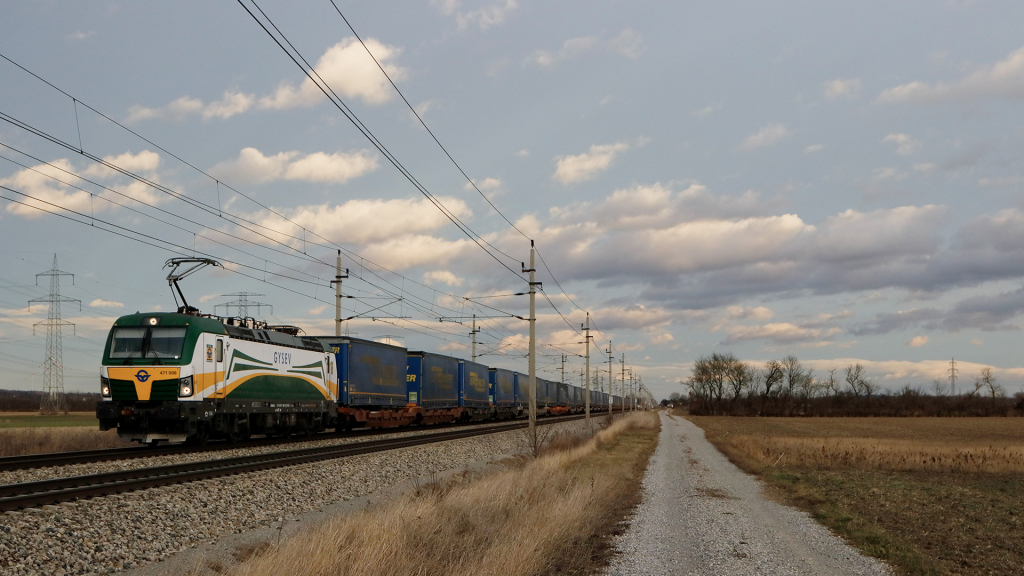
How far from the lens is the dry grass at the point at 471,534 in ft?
32.5

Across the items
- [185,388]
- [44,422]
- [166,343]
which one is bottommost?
[44,422]

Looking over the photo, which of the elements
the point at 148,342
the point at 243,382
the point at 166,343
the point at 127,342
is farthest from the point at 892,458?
the point at 127,342

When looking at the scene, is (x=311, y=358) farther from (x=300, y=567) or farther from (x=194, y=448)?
(x=300, y=567)

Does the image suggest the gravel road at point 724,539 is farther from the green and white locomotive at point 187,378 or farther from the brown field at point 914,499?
the green and white locomotive at point 187,378

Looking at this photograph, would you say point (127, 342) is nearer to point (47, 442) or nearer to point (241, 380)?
point (241, 380)

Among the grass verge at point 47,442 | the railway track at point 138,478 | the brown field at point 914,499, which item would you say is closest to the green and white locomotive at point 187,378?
the railway track at point 138,478

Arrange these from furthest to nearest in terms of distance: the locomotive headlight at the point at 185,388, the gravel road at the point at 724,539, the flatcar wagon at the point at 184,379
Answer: the locomotive headlight at the point at 185,388, the flatcar wagon at the point at 184,379, the gravel road at the point at 724,539

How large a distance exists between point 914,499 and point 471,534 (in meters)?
14.0

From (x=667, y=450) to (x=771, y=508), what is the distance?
22849 millimetres

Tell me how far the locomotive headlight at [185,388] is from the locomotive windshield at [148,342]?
78cm

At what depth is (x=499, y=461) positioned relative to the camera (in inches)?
1124

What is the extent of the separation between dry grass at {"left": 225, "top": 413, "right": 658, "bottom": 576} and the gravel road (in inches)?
28.3

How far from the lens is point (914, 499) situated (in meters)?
20.6

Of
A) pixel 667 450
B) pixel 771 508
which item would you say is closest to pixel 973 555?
pixel 771 508
